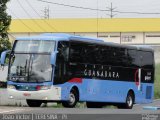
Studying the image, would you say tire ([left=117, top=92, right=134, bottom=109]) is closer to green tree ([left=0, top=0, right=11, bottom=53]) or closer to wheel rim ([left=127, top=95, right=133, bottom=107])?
wheel rim ([left=127, top=95, right=133, bottom=107])

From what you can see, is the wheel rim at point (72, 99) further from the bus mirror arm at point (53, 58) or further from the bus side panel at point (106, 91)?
the bus mirror arm at point (53, 58)

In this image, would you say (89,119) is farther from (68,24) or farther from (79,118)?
(68,24)

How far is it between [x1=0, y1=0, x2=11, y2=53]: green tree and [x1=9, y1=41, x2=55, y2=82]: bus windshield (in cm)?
683

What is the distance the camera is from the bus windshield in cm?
2472

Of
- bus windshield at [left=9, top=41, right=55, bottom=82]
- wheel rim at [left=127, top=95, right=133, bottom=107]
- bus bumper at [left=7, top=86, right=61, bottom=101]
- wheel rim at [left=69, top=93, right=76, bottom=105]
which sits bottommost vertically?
wheel rim at [left=127, top=95, right=133, bottom=107]

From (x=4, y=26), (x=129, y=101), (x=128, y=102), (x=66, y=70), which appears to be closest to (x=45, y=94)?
(x=66, y=70)

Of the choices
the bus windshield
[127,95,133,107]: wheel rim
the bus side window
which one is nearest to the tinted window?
the bus side window

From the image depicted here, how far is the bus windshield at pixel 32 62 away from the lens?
24719 mm

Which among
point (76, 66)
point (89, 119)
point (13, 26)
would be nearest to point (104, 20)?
point (13, 26)

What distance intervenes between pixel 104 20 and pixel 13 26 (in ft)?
52.4

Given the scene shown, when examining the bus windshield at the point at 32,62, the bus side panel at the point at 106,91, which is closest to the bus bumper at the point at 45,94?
the bus side panel at the point at 106,91

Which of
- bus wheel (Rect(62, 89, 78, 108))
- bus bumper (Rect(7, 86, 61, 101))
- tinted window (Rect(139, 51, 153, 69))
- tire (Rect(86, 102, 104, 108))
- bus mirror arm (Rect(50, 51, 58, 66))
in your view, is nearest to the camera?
bus mirror arm (Rect(50, 51, 58, 66))

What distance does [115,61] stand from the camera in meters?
28.5

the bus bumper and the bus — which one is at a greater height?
the bus
